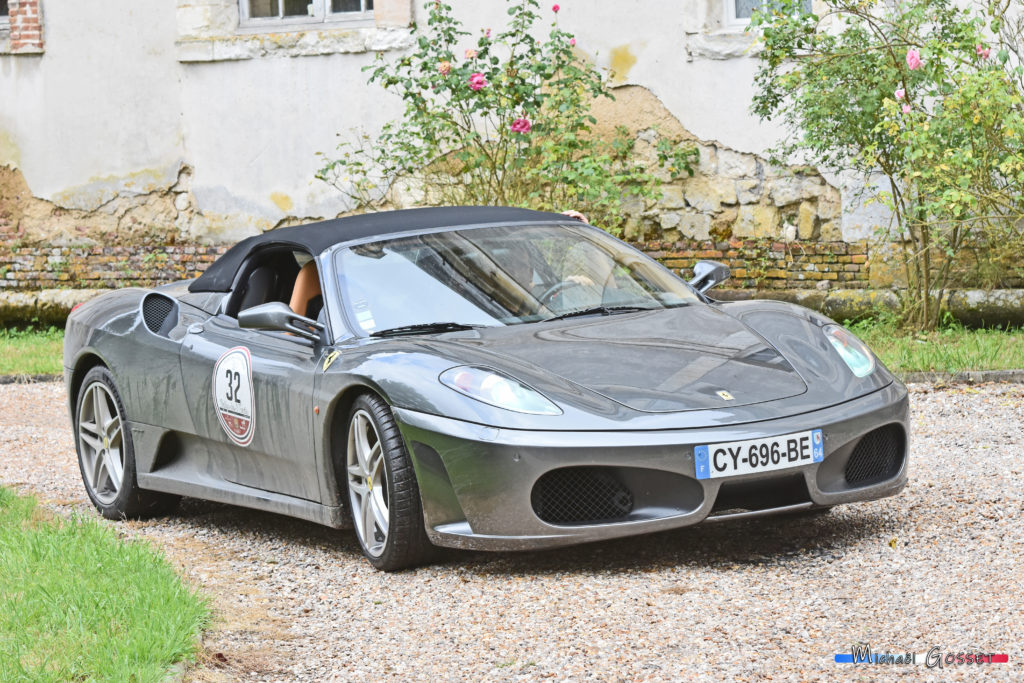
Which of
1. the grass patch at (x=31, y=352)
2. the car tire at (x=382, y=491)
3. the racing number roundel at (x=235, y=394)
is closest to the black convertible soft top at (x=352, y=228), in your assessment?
the racing number roundel at (x=235, y=394)

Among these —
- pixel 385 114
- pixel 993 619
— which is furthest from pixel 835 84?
pixel 993 619

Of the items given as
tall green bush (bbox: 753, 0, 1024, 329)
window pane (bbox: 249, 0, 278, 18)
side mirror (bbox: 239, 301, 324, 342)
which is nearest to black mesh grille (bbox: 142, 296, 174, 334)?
side mirror (bbox: 239, 301, 324, 342)

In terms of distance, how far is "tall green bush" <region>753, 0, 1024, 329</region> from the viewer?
9.33m

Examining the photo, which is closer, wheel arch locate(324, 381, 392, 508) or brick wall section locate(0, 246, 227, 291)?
wheel arch locate(324, 381, 392, 508)

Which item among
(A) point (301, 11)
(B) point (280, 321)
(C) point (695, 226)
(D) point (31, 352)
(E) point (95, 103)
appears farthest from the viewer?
(E) point (95, 103)

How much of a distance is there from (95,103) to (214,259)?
2016 millimetres

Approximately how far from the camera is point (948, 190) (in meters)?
9.20

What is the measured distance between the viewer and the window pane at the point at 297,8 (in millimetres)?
14086

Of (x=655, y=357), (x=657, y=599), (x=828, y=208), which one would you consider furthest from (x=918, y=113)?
(x=657, y=599)

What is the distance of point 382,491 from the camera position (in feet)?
16.4

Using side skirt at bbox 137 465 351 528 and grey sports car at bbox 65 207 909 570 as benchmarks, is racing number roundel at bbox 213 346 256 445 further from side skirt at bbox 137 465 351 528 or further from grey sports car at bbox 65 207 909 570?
side skirt at bbox 137 465 351 528

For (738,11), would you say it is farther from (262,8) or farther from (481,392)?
(481,392)

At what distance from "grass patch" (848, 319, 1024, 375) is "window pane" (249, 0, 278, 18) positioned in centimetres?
651

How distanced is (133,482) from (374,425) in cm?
206
